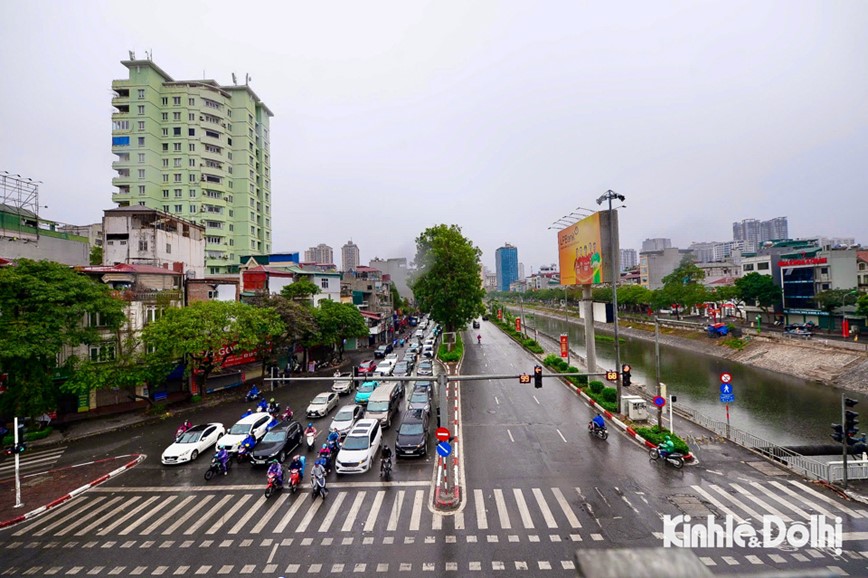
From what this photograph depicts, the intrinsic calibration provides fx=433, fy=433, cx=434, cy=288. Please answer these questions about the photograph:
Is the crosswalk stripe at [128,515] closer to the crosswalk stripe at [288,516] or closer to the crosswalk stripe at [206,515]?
the crosswalk stripe at [206,515]

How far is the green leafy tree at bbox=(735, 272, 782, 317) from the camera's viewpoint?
6569 centimetres

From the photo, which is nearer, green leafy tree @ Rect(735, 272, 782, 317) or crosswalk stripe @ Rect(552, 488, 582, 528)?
crosswalk stripe @ Rect(552, 488, 582, 528)

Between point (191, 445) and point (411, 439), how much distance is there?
10.7m

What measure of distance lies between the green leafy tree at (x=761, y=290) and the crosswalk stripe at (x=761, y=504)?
6243 cm

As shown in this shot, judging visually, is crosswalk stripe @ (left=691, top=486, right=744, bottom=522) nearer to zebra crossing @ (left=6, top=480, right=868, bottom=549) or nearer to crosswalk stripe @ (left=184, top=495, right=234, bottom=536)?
zebra crossing @ (left=6, top=480, right=868, bottom=549)

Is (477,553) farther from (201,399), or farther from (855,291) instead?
(855,291)

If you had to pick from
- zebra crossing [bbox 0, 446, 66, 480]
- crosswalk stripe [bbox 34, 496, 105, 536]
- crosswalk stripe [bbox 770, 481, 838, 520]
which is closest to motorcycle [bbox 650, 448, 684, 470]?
crosswalk stripe [bbox 770, 481, 838, 520]

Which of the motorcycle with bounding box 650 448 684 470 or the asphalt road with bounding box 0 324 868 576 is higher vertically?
the motorcycle with bounding box 650 448 684 470

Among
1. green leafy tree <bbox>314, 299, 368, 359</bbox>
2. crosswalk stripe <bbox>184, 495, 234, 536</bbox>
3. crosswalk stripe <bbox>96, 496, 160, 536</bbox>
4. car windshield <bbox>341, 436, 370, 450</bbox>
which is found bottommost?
crosswalk stripe <bbox>96, 496, 160, 536</bbox>

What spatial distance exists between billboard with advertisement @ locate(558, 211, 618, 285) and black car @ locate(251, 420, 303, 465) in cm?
2120

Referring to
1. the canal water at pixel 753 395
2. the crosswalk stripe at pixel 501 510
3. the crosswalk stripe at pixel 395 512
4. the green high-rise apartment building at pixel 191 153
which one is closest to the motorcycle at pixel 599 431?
the crosswalk stripe at pixel 501 510

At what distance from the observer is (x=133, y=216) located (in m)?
40.6

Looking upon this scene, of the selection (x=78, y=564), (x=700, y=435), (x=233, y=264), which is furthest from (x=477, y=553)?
(x=233, y=264)

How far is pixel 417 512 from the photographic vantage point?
15.2 meters
